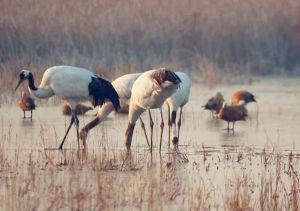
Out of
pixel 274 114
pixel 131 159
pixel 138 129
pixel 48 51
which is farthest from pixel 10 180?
pixel 48 51

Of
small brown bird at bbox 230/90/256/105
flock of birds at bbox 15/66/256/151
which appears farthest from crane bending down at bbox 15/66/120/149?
small brown bird at bbox 230/90/256/105

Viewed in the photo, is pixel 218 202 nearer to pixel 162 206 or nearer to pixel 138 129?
pixel 162 206

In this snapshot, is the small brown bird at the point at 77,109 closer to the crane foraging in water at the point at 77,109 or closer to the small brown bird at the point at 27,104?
the crane foraging in water at the point at 77,109

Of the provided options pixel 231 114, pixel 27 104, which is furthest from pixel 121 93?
pixel 27 104

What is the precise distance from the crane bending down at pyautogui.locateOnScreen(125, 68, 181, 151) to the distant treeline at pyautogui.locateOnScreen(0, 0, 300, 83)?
707 cm

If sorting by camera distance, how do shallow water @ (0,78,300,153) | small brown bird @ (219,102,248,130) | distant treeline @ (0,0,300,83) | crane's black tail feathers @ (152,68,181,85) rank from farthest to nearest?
1. distant treeline @ (0,0,300,83)
2. small brown bird @ (219,102,248,130)
3. shallow water @ (0,78,300,153)
4. crane's black tail feathers @ (152,68,181,85)

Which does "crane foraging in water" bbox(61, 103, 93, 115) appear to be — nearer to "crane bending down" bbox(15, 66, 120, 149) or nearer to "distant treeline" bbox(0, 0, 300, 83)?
"crane bending down" bbox(15, 66, 120, 149)

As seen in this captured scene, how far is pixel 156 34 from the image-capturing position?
20984mm

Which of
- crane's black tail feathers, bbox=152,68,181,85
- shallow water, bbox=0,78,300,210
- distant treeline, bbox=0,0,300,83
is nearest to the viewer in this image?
shallow water, bbox=0,78,300,210

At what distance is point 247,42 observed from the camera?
21422mm

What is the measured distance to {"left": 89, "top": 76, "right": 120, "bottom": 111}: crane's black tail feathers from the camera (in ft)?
36.1

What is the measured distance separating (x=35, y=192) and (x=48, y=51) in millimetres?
12019

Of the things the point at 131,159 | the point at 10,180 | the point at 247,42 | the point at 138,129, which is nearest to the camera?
the point at 10,180

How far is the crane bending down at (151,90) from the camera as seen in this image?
9.59m
